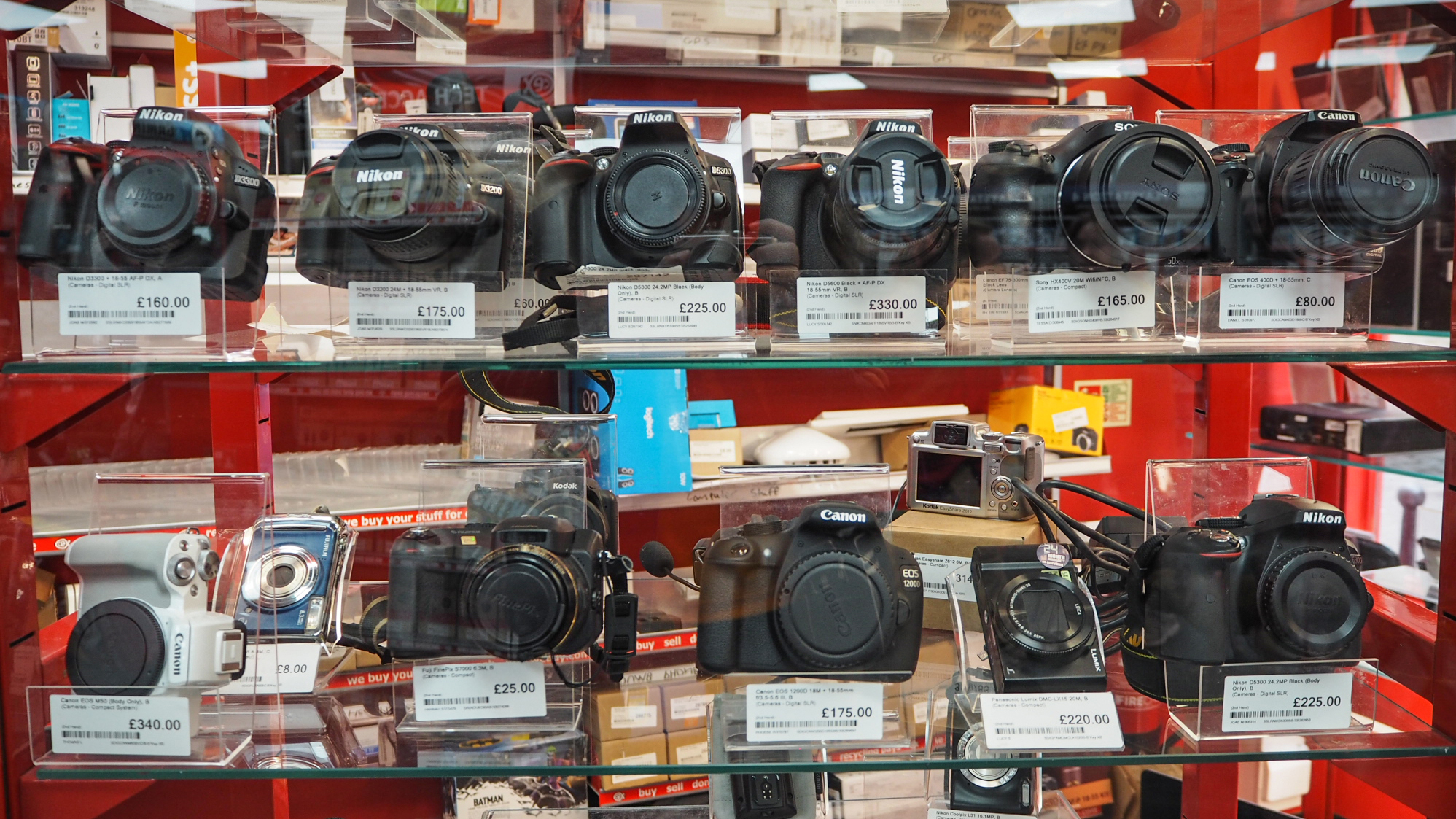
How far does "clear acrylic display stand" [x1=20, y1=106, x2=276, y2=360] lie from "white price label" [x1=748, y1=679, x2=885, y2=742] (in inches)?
21.0

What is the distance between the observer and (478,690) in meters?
0.79

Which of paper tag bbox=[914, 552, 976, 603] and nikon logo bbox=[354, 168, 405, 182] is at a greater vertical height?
nikon logo bbox=[354, 168, 405, 182]

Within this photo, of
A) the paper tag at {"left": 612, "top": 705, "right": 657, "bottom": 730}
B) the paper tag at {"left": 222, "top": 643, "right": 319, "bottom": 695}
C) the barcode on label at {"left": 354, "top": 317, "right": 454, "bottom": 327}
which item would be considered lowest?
the paper tag at {"left": 612, "top": 705, "right": 657, "bottom": 730}

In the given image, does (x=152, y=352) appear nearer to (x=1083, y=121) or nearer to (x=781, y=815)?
(x=781, y=815)

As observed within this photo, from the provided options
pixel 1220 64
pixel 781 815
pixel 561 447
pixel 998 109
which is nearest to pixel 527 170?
pixel 561 447

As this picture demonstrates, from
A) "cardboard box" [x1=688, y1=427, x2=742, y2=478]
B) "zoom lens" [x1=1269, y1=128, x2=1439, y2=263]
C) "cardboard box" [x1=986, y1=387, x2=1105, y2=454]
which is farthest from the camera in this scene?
"cardboard box" [x1=986, y1=387, x2=1105, y2=454]

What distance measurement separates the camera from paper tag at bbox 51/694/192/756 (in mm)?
731

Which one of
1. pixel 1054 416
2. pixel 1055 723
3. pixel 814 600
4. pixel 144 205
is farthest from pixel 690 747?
pixel 1054 416

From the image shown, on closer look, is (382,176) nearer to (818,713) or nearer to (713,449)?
(818,713)

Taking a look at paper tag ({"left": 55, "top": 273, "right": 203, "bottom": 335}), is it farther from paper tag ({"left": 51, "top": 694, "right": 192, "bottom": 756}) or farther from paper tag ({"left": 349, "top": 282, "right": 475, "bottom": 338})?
paper tag ({"left": 51, "top": 694, "right": 192, "bottom": 756})

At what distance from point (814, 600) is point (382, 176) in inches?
19.3

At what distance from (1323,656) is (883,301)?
1.54ft

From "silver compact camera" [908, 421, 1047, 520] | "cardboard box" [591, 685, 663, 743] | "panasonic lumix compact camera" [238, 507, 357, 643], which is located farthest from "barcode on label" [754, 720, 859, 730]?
"panasonic lumix compact camera" [238, 507, 357, 643]

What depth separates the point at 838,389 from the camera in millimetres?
1687
